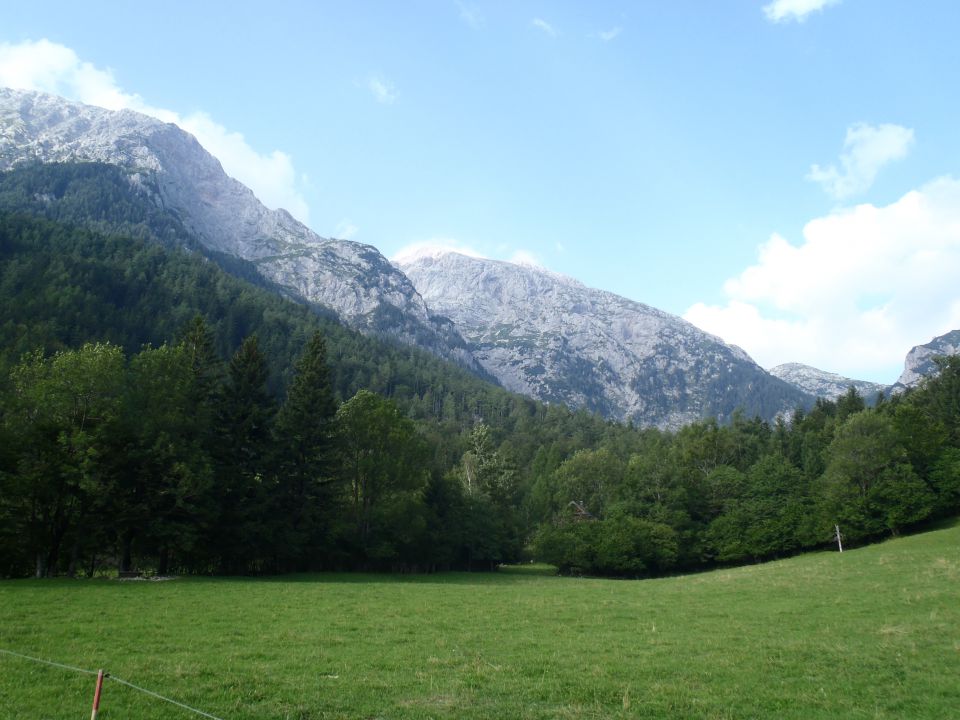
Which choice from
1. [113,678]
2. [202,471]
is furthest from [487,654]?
[202,471]

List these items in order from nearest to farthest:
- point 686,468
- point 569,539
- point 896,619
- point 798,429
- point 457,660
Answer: point 457,660 < point 896,619 < point 569,539 < point 686,468 < point 798,429

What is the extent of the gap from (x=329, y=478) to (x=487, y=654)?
41.4 metres

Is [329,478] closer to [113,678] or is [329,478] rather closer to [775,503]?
[113,678]

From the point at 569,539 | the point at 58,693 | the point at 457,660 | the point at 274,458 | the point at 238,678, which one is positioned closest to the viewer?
the point at 58,693

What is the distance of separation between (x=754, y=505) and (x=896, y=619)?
199 ft

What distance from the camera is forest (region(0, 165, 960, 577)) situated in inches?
1551

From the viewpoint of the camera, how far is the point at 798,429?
378ft

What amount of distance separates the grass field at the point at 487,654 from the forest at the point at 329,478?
1063cm

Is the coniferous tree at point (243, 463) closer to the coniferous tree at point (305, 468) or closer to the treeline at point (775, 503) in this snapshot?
the coniferous tree at point (305, 468)

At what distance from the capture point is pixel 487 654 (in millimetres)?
17891

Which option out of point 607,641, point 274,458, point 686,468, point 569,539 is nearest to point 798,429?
point 686,468

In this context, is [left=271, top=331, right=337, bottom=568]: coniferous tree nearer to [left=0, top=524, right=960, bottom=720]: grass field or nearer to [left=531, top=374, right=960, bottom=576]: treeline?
[left=0, top=524, right=960, bottom=720]: grass field

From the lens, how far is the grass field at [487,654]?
12500 millimetres

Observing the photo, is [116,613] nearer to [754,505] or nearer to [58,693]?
[58,693]
